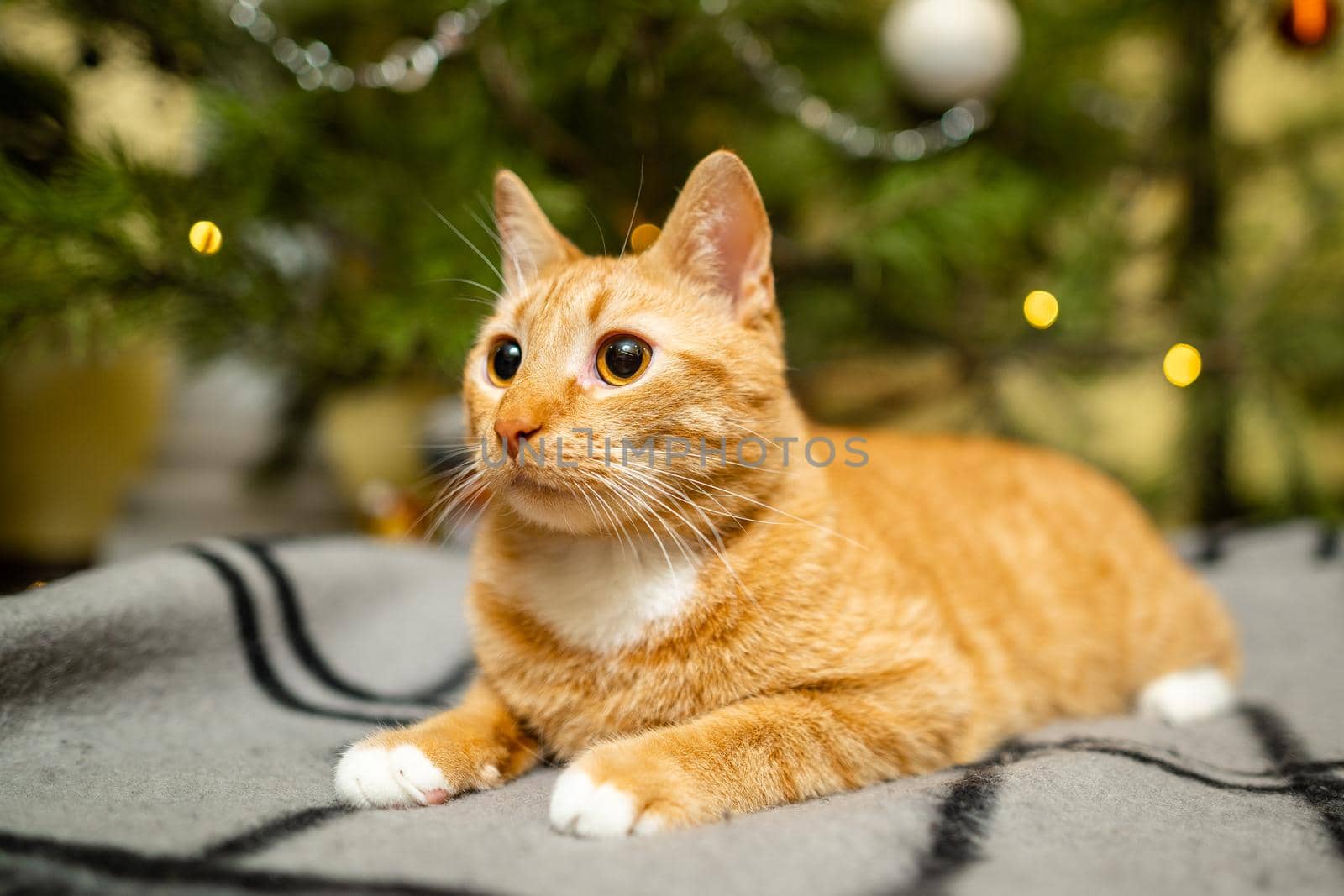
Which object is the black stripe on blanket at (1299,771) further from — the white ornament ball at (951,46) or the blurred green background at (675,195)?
the white ornament ball at (951,46)

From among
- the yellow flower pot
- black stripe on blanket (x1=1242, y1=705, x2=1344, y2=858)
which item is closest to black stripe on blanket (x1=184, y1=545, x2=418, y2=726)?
black stripe on blanket (x1=1242, y1=705, x2=1344, y2=858)

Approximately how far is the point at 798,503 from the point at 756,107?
0.97 m

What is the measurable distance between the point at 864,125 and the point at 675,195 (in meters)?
0.39

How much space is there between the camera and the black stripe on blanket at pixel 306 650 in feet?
3.75

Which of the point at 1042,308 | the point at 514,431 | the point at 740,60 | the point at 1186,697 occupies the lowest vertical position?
the point at 1186,697

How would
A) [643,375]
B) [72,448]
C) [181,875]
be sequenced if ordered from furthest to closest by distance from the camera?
[72,448] → [643,375] → [181,875]

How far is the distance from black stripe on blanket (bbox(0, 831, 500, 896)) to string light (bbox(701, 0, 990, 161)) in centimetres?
130

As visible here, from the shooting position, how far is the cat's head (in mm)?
780

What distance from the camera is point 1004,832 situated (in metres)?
0.68

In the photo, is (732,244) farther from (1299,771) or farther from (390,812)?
(1299,771)

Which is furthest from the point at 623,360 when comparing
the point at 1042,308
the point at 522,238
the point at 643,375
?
the point at 1042,308

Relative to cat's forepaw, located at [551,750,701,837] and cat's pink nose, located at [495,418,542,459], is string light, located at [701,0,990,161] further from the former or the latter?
cat's forepaw, located at [551,750,701,837]

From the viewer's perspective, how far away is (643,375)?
835 millimetres

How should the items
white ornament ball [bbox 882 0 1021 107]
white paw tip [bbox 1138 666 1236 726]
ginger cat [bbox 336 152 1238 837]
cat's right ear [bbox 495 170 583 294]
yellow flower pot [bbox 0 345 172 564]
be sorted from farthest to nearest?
yellow flower pot [bbox 0 345 172 564] → white ornament ball [bbox 882 0 1021 107] → white paw tip [bbox 1138 666 1236 726] → cat's right ear [bbox 495 170 583 294] → ginger cat [bbox 336 152 1238 837]
